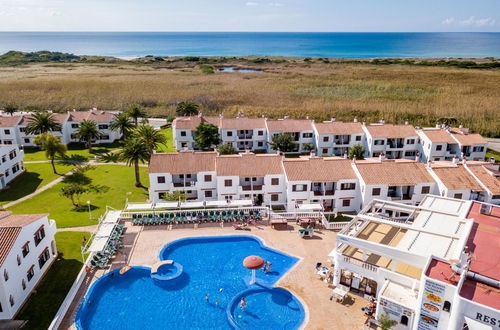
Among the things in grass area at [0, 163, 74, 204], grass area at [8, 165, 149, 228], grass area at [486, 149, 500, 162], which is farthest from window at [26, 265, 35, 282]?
grass area at [486, 149, 500, 162]

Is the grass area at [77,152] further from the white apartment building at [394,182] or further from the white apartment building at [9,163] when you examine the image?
the white apartment building at [394,182]

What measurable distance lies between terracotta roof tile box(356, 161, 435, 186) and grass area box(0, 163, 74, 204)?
4767cm

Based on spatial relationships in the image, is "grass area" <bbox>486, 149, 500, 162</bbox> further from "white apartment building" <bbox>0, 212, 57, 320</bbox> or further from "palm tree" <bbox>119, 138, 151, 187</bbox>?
"white apartment building" <bbox>0, 212, 57, 320</bbox>

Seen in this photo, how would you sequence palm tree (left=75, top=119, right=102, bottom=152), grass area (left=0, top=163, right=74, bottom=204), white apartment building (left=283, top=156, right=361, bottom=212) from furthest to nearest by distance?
palm tree (left=75, top=119, right=102, bottom=152) → grass area (left=0, top=163, right=74, bottom=204) → white apartment building (left=283, top=156, right=361, bottom=212)

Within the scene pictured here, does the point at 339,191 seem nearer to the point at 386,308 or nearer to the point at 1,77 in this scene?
the point at 386,308

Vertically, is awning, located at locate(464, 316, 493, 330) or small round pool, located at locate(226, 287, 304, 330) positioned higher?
awning, located at locate(464, 316, 493, 330)

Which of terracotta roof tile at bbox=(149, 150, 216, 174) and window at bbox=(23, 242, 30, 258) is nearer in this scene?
window at bbox=(23, 242, 30, 258)

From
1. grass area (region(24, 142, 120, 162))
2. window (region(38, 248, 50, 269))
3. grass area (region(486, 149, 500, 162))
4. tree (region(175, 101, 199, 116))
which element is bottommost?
window (region(38, 248, 50, 269))

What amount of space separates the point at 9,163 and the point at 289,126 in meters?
48.0

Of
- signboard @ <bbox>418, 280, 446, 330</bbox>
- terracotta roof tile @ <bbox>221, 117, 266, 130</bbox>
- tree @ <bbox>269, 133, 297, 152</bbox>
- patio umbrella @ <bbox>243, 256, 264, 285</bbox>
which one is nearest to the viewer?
signboard @ <bbox>418, 280, 446, 330</bbox>

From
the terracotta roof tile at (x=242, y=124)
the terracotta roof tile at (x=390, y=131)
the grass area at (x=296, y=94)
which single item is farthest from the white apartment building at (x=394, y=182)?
the grass area at (x=296, y=94)

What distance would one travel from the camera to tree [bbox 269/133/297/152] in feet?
218

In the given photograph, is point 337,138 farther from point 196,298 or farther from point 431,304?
point 431,304

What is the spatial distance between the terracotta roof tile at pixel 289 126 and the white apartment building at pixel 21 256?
44416 mm
